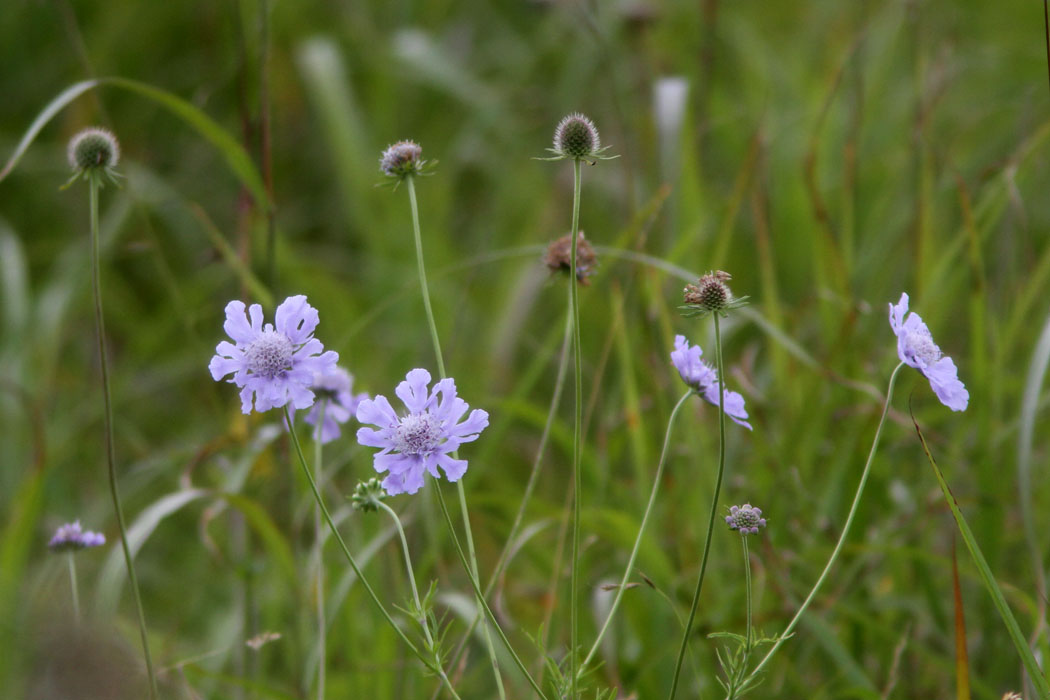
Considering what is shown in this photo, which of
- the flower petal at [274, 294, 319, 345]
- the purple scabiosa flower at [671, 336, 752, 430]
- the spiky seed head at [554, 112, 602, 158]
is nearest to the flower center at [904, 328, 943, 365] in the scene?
the purple scabiosa flower at [671, 336, 752, 430]

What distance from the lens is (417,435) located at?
97 cm

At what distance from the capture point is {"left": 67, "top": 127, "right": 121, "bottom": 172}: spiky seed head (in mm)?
1055

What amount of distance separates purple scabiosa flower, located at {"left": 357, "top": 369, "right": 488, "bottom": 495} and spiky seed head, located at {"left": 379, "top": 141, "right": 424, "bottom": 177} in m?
0.23

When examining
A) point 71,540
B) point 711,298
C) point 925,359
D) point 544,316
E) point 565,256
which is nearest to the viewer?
point 711,298

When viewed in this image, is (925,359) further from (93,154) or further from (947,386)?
(93,154)

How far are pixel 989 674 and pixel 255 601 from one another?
1256 mm

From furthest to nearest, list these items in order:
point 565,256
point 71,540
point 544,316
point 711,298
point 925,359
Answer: point 544,316, point 565,256, point 71,540, point 925,359, point 711,298

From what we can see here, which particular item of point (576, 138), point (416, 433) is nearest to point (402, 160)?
point (576, 138)

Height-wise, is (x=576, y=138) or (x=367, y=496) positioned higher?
(x=576, y=138)

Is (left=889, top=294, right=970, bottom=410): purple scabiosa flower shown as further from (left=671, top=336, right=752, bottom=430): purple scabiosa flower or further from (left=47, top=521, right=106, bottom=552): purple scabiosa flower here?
(left=47, top=521, right=106, bottom=552): purple scabiosa flower

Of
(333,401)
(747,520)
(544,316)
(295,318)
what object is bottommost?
(747,520)

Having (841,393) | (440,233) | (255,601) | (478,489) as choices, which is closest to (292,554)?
(255,601)

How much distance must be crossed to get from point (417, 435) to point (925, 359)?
0.51 metres

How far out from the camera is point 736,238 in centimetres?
318
